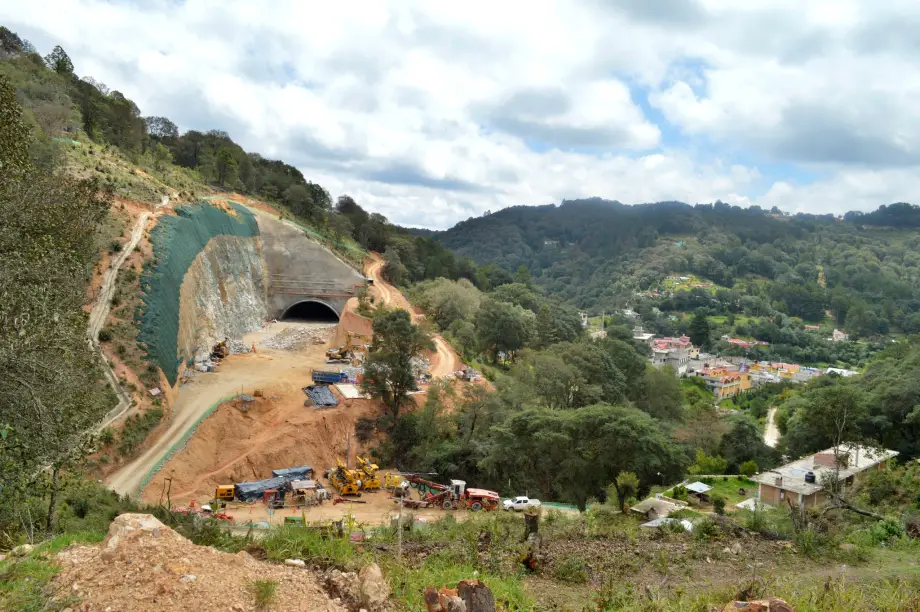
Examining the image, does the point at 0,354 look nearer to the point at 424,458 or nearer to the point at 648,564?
the point at 648,564

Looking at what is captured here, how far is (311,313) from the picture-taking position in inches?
1909

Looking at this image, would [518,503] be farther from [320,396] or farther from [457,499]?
[320,396]

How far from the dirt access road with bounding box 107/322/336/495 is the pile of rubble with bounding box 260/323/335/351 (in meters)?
0.69

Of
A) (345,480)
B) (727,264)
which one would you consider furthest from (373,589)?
(727,264)

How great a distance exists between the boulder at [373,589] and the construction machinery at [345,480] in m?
16.5

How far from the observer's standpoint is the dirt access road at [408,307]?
111 feet

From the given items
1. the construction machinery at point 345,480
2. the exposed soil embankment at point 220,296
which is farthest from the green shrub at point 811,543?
the exposed soil embankment at point 220,296

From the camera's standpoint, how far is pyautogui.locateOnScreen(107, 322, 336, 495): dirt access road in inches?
754

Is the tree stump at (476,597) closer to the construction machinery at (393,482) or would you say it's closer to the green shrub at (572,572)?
the green shrub at (572,572)

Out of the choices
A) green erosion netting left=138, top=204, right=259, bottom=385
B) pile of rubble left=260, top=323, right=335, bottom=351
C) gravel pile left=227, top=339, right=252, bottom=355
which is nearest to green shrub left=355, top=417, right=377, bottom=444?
green erosion netting left=138, top=204, right=259, bottom=385

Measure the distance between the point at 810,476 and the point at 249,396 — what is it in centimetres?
2165

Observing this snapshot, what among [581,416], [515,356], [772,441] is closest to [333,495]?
[581,416]

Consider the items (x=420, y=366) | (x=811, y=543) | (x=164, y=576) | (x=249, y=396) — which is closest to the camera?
(x=164, y=576)

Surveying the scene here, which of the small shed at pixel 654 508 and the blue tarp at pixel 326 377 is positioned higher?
the blue tarp at pixel 326 377
